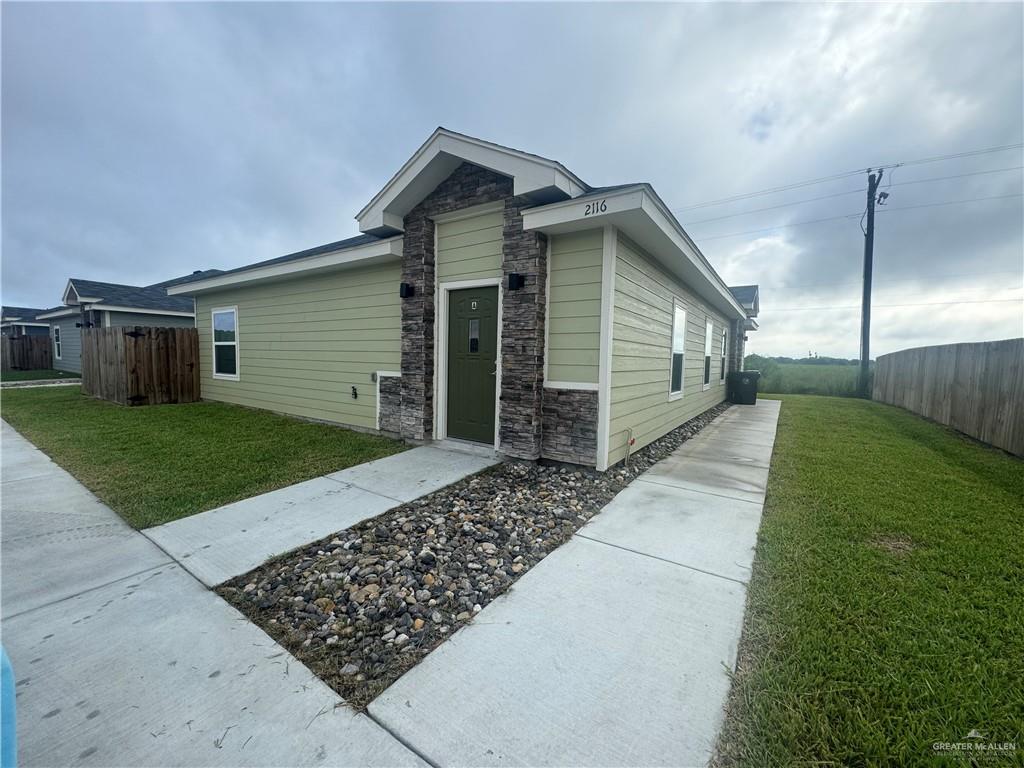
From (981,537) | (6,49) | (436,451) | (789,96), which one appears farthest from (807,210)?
(6,49)

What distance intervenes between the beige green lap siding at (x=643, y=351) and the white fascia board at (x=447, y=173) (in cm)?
107

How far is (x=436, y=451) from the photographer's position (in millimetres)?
5469

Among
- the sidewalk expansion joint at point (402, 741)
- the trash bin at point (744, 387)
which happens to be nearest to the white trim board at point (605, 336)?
the sidewalk expansion joint at point (402, 741)

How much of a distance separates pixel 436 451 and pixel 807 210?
63.3ft

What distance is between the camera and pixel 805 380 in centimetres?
1689

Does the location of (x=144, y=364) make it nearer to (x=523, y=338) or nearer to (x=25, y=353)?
(x=523, y=338)

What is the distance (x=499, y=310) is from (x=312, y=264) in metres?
3.83

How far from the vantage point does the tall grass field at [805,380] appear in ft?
52.7

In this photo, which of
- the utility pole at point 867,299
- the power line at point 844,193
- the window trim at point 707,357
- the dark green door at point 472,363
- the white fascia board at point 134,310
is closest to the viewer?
the dark green door at point 472,363

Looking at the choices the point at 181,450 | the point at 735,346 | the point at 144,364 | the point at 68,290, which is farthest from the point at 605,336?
the point at 68,290

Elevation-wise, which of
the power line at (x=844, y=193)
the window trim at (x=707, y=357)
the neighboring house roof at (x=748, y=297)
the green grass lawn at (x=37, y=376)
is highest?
the power line at (x=844, y=193)

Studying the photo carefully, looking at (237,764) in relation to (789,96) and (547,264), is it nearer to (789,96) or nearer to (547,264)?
(547,264)

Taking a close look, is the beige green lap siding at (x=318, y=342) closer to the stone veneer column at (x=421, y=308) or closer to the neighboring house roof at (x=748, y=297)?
the stone veneer column at (x=421, y=308)

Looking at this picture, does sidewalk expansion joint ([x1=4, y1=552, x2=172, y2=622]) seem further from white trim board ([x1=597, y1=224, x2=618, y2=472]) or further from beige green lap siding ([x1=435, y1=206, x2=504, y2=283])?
beige green lap siding ([x1=435, y1=206, x2=504, y2=283])
